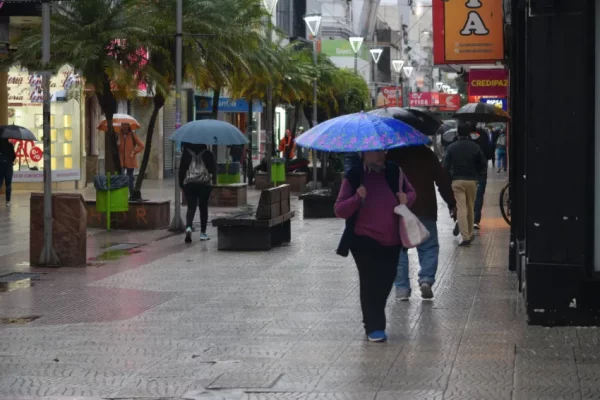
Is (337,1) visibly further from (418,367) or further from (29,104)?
(418,367)

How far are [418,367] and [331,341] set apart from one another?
121 centimetres

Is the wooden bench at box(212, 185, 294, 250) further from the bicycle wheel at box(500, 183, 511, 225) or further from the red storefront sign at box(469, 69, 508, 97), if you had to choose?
the red storefront sign at box(469, 69, 508, 97)

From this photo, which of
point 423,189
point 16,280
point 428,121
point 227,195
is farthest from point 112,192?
point 423,189

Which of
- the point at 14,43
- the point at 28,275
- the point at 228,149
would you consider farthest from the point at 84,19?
the point at 228,149

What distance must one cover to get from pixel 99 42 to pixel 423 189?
928cm

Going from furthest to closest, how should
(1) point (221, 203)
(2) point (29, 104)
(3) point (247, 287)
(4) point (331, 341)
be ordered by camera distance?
(2) point (29, 104), (1) point (221, 203), (3) point (247, 287), (4) point (331, 341)

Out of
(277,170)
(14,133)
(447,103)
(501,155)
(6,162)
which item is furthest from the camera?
(447,103)

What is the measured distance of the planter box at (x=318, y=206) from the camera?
23.4 metres

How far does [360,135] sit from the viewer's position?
9250 millimetres

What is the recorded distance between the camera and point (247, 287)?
1273 centimetres

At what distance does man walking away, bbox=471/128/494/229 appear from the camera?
1958 cm

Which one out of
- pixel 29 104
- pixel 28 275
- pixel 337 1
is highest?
pixel 337 1

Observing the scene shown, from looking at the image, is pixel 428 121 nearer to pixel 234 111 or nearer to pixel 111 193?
pixel 111 193

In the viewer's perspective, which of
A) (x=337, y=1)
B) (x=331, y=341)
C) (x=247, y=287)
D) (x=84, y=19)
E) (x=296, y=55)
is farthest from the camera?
(x=337, y=1)
